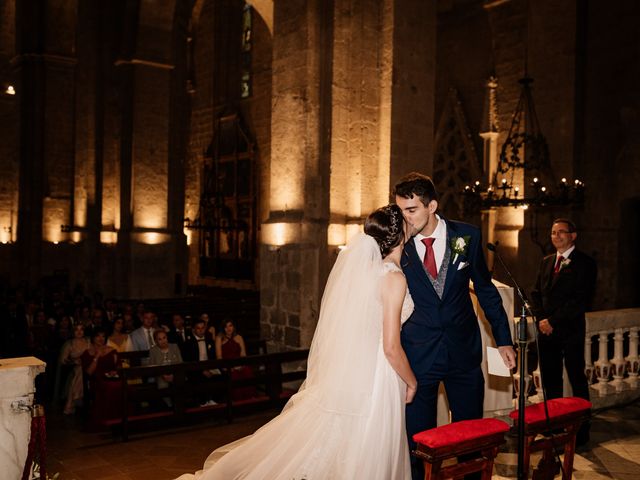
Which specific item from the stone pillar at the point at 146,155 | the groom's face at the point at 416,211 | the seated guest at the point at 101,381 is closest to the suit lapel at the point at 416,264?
the groom's face at the point at 416,211

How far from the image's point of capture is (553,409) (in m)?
3.70

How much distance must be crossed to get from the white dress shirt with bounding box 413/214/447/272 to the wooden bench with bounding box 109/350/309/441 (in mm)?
3967

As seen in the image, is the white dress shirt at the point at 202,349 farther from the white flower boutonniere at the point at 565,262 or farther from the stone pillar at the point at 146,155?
the stone pillar at the point at 146,155

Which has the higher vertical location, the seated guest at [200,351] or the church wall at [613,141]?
the church wall at [613,141]

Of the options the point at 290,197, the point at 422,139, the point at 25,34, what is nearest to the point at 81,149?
the point at 25,34

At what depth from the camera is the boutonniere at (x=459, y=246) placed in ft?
10.9

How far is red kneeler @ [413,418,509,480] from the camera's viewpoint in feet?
9.86

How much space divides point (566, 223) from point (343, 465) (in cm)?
279

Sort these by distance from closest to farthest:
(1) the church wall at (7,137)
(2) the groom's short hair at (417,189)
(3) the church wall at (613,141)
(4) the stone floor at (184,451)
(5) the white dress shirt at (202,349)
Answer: (2) the groom's short hair at (417,189) < (4) the stone floor at (184,451) < (5) the white dress shirt at (202,349) < (3) the church wall at (613,141) < (1) the church wall at (7,137)

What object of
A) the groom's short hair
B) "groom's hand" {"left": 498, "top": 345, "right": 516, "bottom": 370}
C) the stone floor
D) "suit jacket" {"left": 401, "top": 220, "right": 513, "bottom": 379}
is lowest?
the stone floor

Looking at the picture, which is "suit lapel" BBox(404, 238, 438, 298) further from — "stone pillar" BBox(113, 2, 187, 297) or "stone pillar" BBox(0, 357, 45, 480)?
"stone pillar" BBox(113, 2, 187, 297)

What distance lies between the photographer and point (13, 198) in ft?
64.7

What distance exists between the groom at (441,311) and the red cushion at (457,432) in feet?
0.43

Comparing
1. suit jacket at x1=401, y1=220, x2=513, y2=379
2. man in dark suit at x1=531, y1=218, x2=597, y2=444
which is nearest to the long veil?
suit jacket at x1=401, y1=220, x2=513, y2=379
